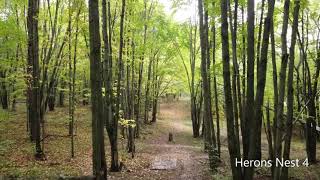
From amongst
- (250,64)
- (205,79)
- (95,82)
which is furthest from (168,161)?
(95,82)

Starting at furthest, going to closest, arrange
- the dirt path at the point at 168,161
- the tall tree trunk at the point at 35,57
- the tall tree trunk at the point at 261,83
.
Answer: the tall tree trunk at the point at 35,57 → the dirt path at the point at 168,161 → the tall tree trunk at the point at 261,83

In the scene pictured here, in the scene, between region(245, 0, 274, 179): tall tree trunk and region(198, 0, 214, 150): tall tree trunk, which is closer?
region(245, 0, 274, 179): tall tree trunk

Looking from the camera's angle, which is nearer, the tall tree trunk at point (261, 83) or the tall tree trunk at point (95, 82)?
the tall tree trunk at point (95, 82)

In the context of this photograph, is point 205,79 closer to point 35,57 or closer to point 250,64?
point 250,64

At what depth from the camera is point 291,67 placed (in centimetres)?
740

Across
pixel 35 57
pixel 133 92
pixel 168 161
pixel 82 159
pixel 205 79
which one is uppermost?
A: pixel 35 57

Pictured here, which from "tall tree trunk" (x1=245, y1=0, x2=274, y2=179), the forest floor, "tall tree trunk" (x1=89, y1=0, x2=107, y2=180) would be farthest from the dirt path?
"tall tree trunk" (x1=89, y1=0, x2=107, y2=180)

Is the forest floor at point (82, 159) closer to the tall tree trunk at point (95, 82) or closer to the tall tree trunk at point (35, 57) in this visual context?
the tall tree trunk at point (35, 57)

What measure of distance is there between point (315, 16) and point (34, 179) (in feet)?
45.5

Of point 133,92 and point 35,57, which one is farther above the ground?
Result: point 35,57

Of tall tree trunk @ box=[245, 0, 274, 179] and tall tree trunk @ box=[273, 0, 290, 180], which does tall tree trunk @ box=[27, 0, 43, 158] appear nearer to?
tall tree trunk @ box=[245, 0, 274, 179]

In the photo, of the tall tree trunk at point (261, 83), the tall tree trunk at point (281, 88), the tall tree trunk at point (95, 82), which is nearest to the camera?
the tall tree trunk at point (95, 82)

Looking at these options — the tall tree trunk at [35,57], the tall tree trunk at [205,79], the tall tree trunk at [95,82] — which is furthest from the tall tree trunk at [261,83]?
the tall tree trunk at [35,57]

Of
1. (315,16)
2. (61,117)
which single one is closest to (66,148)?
(61,117)
